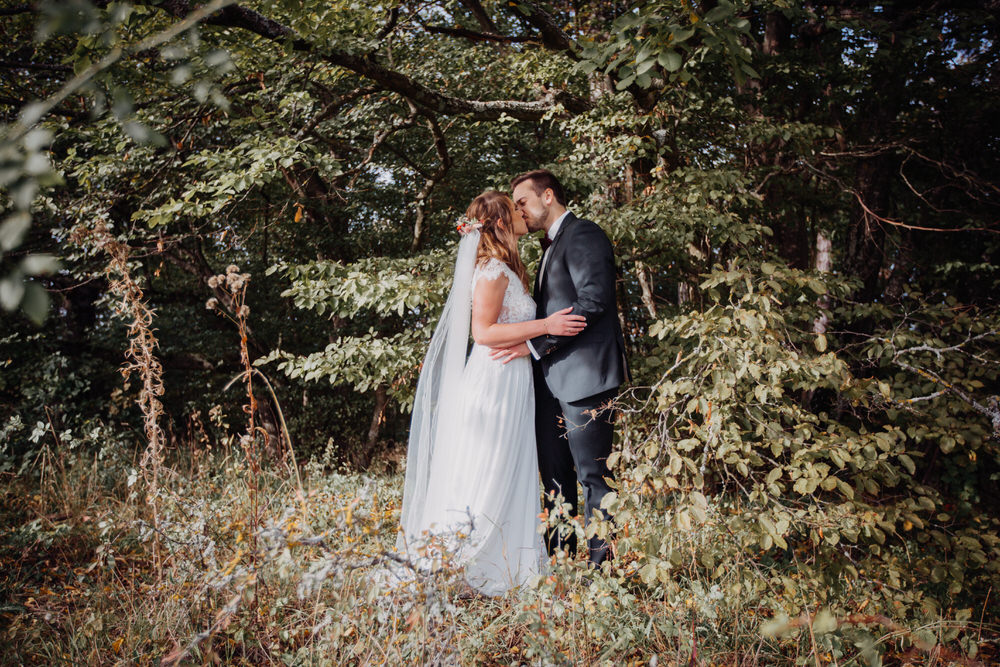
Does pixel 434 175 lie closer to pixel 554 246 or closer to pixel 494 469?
pixel 554 246

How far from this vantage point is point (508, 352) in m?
3.35

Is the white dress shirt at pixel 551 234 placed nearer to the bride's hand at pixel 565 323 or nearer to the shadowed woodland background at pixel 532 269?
the bride's hand at pixel 565 323

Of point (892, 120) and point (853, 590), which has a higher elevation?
point (892, 120)

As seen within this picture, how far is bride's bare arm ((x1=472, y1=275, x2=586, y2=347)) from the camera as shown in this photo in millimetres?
3215

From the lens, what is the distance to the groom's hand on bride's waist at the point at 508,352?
3.35 m

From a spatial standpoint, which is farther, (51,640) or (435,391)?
(435,391)

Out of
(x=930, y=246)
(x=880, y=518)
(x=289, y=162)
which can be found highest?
(x=289, y=162)

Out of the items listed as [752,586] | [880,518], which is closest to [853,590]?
[752,586]

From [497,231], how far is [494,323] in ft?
1.70

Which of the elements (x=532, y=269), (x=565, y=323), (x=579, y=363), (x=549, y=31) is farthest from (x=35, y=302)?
(x=549, y=31)

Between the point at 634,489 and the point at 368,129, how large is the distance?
18.0 feet

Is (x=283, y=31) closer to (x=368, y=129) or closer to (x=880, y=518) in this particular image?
(x=368, y=129)

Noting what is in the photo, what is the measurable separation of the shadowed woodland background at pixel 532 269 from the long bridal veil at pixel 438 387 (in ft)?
1.01

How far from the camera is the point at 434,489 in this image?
338 cm
